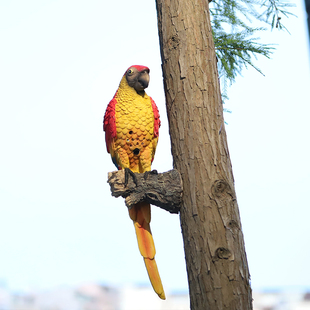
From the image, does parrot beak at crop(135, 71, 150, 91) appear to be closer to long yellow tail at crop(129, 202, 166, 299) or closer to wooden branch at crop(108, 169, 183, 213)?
wooden branch at crop(108, 169, 183, 213)

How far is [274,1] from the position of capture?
2.43m

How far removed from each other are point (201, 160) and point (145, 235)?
0.59 metres

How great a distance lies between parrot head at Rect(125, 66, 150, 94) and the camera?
203 centimetres

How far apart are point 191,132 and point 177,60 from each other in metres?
0.36

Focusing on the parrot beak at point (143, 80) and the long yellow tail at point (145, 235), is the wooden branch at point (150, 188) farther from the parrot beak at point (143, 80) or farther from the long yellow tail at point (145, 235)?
the parrot beak at point (143, 80)

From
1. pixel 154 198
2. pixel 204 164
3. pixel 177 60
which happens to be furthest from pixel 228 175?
pixel 177 60

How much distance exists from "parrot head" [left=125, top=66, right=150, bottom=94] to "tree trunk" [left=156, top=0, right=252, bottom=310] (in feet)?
0.66

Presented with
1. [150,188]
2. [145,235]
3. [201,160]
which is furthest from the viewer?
[145,235]

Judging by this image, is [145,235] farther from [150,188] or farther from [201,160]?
[201,160]

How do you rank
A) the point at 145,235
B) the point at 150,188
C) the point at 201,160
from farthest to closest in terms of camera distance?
1. the point at 145,235
2. the point at 150,188
3. the point at 201,160

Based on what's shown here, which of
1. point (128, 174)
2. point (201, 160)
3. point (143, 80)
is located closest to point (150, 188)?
point (128, 174)

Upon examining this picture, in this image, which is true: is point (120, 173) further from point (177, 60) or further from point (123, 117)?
point (177, 60)

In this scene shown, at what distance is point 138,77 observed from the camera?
203cm

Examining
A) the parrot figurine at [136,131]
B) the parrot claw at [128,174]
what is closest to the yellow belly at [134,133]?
the parrot figurine at [136,131]
